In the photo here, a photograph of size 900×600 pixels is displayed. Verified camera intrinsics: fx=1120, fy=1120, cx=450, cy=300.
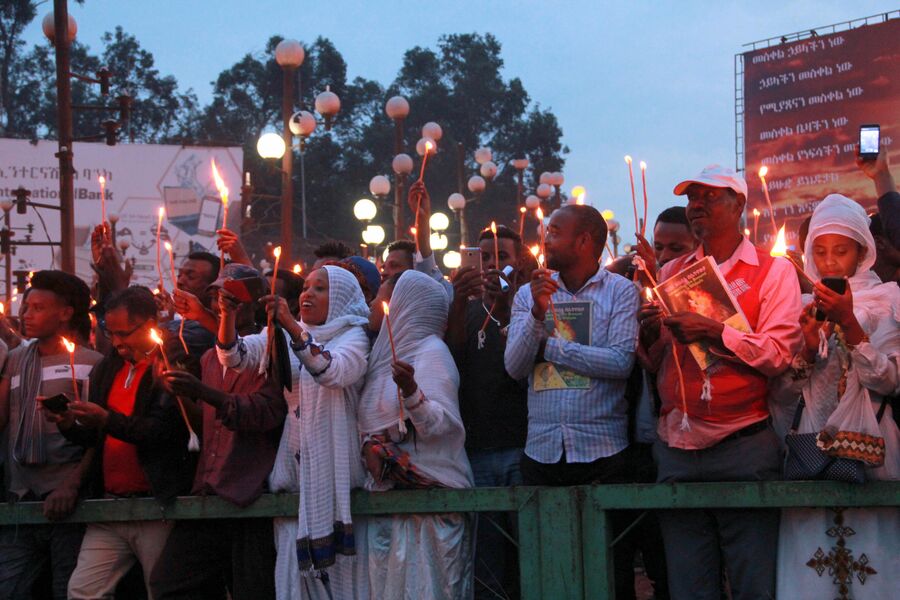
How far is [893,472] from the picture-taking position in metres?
4.45

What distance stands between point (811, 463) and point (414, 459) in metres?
1.73

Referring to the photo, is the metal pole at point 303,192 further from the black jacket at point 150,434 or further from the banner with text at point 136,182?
the black jacket at point 150,434

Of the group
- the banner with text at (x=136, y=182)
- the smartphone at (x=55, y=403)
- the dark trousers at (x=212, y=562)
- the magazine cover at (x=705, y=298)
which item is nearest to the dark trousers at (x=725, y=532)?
the magazine cover at (x=705, y=298)

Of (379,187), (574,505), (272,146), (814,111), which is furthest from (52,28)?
(814,111)

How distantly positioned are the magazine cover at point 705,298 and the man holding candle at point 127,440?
2.46 metres

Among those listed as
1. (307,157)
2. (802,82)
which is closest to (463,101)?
(307,157)

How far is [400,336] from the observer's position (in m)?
5.36

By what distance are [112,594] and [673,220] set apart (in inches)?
135

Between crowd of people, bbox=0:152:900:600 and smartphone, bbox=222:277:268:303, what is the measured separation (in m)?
0.01

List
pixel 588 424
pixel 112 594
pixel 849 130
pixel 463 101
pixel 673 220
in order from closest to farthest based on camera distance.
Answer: pixel 588 424, pixel 112 594, pixel 673 220, pixel 849 130, pixel 463 101

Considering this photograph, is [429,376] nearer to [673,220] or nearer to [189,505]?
[189,505]

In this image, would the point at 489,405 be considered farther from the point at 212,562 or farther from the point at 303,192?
the point at 303,192

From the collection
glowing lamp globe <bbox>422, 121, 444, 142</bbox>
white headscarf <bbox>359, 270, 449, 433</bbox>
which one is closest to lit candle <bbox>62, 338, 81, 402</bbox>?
white headscarf <bbox>359, 270, 449, 433</bbox>

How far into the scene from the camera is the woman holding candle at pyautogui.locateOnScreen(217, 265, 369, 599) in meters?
4.89
